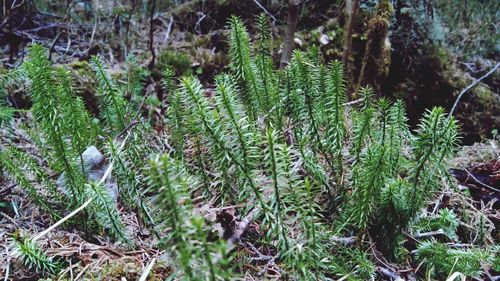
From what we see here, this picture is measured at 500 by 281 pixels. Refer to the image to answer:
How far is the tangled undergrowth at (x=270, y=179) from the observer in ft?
4.37

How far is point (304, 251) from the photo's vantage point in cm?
126

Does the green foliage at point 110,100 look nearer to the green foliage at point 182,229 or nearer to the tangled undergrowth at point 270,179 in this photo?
the tangled undergrowth at point 270,179

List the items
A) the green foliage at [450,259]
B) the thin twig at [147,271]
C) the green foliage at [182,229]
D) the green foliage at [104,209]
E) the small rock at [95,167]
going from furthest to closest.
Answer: the small rock at [95,167], the green foliage at [450,259], the green foliage at [104,209], the thin twig at [147,271], the green foliage at [182,229]

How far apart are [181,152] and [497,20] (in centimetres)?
561

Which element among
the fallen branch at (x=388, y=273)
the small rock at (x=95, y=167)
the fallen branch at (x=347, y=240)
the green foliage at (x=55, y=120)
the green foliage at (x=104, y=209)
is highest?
the green foliage at (x=55, y=120)

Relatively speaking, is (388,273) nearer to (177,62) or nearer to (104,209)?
(104,209)

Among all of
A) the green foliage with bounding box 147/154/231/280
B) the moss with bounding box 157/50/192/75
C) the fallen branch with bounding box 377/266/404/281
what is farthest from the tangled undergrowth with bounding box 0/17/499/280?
the moss with bounding box 157/50/192/75

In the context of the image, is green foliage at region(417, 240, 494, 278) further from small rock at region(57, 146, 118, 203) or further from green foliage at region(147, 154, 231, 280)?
small rock at region(57, 146, 118, 203)

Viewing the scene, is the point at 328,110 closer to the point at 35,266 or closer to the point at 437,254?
the point at 437,254

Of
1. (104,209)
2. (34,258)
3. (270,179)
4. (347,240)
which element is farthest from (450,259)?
(34,258)

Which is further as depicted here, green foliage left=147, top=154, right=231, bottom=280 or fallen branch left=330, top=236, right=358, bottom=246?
fallen branch left=330, top=236, right=358, bottom=246

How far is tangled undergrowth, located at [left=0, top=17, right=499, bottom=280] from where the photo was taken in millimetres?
1333

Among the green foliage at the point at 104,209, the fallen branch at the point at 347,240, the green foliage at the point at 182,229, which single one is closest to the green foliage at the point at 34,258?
the green foliage at the point at 104,209

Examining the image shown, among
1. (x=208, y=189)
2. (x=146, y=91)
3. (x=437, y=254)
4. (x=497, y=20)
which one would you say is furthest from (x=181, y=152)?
(x=497, y=20)
